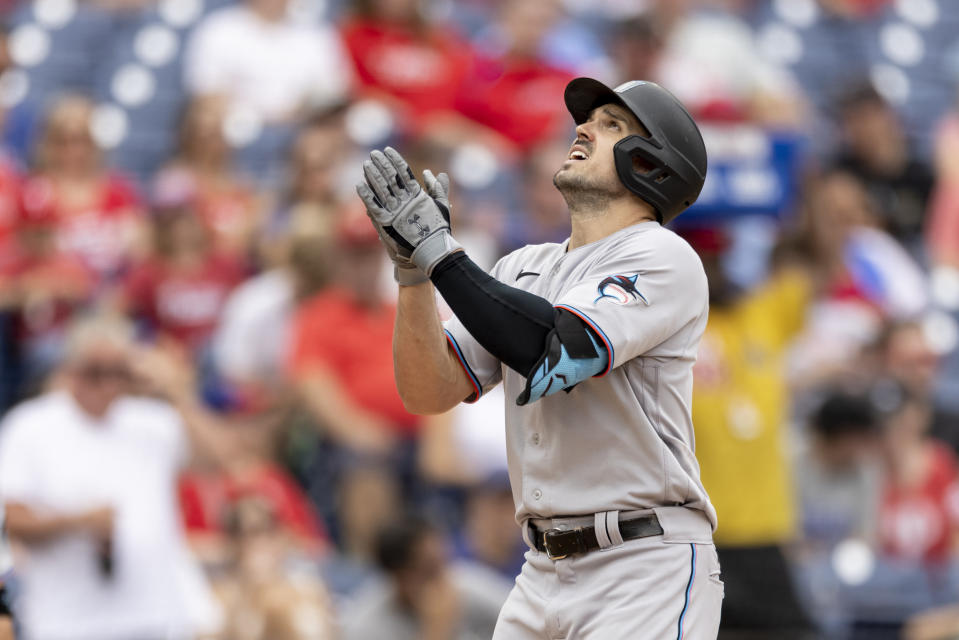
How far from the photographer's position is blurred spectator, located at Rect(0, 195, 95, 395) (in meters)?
7.22

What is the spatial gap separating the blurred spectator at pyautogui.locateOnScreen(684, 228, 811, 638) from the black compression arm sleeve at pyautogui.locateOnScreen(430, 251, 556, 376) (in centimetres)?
293

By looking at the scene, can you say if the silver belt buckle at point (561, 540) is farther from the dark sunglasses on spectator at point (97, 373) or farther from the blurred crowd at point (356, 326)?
the dark sunglasses on spectator at point (97, 373)

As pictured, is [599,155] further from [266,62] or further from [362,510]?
[266,62]

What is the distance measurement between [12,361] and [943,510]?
187 inches

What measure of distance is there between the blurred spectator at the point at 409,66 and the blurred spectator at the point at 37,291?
7.26 ft

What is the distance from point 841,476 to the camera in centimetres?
707

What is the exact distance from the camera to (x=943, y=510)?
23.1ft

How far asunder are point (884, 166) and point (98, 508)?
5607mm

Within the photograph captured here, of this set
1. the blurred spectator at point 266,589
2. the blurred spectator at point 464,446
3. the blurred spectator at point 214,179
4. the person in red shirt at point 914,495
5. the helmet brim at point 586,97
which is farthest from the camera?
the blurred spectator at point 214,179

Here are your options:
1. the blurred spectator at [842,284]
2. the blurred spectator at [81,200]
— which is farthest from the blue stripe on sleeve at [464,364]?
the blurred spectator at [81,200]

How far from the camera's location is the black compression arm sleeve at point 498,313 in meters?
2.88

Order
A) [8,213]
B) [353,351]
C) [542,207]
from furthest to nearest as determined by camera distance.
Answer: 1. [8,213]
2. [542,207]
3. [353,351]

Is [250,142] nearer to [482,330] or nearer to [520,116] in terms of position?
[520,116]

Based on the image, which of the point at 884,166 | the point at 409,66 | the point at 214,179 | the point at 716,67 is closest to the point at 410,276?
the point at 214,179
